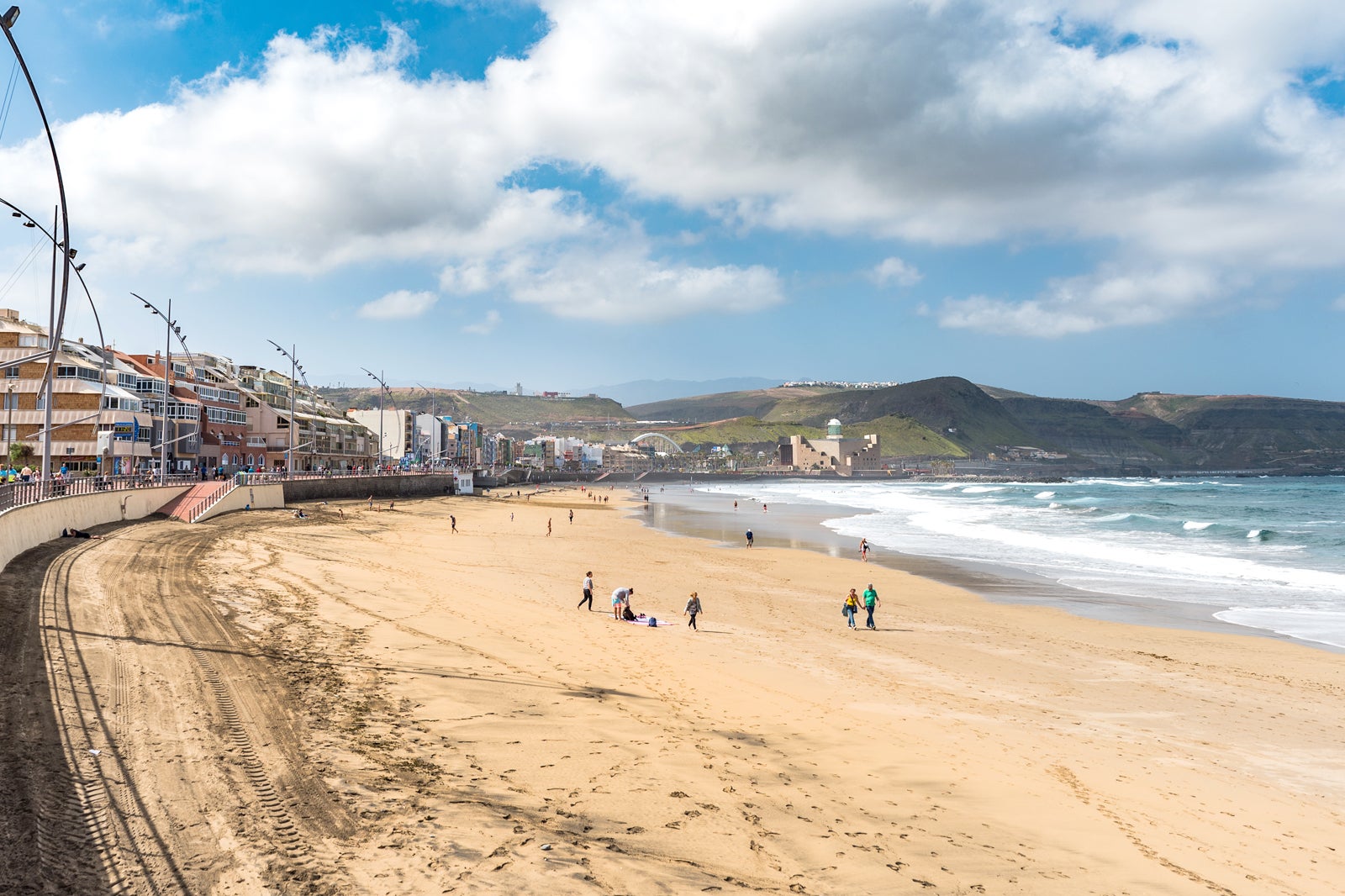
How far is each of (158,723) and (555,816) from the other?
5.28m

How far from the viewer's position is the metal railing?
2148 cm

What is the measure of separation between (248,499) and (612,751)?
44.1 meters

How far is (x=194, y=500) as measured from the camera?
42.1m

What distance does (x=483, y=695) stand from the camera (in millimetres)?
12445

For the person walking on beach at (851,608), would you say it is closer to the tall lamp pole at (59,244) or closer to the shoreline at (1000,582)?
the shoreline at (1000,582)

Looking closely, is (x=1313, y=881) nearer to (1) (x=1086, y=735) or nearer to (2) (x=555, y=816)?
(1) (x=1086, y=735)

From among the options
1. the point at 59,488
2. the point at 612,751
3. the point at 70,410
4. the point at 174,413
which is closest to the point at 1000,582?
the point at 612,751

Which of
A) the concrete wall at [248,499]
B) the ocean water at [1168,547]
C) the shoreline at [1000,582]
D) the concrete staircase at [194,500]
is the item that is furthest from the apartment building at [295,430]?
the ocean water at [1168,547]

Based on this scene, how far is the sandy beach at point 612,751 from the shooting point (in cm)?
717

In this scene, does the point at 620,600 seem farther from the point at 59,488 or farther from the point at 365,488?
the point at 365,488

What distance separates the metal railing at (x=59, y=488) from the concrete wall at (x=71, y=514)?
259 millimetres

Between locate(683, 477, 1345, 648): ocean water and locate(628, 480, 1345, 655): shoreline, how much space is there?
2.42 ft

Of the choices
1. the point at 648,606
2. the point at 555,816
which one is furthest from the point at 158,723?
the point at 648,606

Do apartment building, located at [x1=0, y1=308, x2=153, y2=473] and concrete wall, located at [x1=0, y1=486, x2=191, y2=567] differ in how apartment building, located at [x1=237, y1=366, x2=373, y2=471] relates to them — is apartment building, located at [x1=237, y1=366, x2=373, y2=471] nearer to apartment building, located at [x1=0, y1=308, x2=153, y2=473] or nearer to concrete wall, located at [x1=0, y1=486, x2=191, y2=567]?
apartment building, located at [x1=0, y1=308, x2=153, y2=473]
